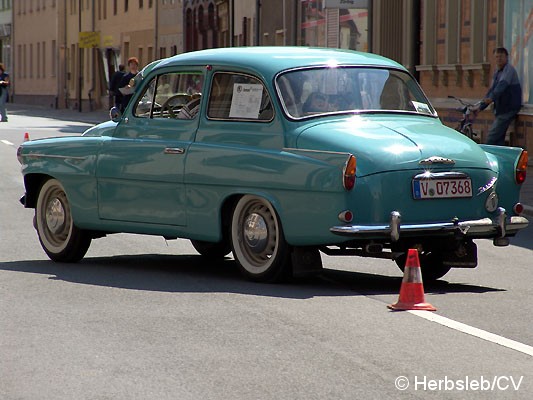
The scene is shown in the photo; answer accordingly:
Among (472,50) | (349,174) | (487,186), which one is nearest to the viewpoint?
(349,174)

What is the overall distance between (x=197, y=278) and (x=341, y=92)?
1.73m

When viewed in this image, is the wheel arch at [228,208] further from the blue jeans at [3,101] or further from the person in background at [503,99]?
the blue jeans at [3,101]

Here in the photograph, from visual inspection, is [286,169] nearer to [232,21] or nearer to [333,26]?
[333,26]

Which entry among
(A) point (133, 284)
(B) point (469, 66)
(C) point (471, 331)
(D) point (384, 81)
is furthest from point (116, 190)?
(B) point (469, 66)

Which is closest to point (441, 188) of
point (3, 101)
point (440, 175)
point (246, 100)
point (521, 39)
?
point (440, 175)

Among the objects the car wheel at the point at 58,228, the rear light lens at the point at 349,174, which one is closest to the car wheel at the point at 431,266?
the rear light lens at the point at 349,174

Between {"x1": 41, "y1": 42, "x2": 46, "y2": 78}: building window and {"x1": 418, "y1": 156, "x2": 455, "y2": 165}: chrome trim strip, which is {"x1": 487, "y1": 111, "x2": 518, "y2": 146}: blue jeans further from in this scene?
{"x1": 41, "y1": 42, "x2": 46, "y2": 78}: building window

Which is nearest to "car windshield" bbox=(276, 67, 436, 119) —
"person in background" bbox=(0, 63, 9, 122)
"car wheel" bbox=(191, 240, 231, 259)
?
"car wheel" bbox=(191, 240, 231, 259)

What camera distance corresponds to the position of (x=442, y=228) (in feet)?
36.5

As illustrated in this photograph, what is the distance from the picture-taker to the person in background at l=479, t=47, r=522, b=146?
26.3 m

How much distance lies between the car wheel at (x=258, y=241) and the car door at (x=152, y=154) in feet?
2.11

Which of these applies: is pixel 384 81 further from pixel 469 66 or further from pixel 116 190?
pixel 469 66

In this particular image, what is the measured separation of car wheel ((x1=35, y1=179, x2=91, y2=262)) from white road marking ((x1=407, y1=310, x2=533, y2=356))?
4246 millimetres

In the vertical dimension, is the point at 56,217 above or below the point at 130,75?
below
